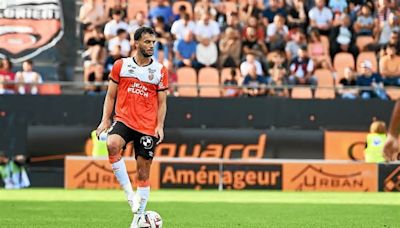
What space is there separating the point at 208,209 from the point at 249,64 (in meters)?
8.63

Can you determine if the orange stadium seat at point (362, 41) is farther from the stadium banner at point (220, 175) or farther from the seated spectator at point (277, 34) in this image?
the stadium banner at point (220, 175)

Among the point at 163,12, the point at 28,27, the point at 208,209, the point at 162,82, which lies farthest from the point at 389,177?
the point at 162,82

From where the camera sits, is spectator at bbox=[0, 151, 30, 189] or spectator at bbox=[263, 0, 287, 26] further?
spectator at bbox=[263, 0, 287, 26]

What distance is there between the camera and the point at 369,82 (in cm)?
2519

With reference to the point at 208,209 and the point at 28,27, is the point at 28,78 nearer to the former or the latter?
the point at 28,27

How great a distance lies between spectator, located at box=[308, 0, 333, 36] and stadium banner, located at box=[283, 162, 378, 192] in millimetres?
4683

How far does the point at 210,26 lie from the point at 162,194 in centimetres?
602

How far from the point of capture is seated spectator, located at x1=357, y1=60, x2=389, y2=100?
24812 mm

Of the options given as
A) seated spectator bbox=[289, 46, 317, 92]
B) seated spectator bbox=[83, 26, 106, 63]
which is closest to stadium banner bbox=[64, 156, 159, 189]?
seated spectator bbox=[83, 26, 106, 63]

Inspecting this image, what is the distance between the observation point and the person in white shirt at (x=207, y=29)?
25734 millimetres

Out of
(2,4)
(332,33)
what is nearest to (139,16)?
(2,4)

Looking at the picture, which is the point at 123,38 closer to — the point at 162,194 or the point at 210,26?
the point at 210,26

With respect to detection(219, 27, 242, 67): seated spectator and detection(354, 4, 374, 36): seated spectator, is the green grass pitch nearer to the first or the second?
detection(219, 27, 242, 67): seated spectator

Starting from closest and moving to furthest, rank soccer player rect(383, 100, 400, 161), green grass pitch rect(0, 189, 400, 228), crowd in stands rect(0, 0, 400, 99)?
soccer player rect(383, 100, 400, 161) → green grass pitch rect(0, 189, 400, 228) → crowd in stands rect(0, 0, 400, 99)
